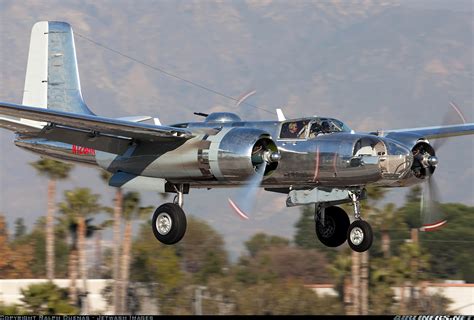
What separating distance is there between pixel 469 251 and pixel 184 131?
47.9 meters

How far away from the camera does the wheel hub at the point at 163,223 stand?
24875mm

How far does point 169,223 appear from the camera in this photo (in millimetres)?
24875

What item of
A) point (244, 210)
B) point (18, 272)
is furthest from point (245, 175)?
point (18, 272)

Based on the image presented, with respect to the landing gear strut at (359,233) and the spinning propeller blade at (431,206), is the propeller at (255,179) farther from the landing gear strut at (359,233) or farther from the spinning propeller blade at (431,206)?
the spinning propeller blade at (431,206)

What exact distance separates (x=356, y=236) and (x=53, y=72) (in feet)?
33.7

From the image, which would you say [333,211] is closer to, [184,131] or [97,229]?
[184,131]

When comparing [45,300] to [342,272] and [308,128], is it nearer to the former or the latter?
[342,272]

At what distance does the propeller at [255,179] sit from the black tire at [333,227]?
360 centimetres

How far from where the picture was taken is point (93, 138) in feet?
86.2

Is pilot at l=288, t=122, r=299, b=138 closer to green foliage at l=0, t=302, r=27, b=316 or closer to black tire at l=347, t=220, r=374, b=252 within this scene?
black tire at l=347, t=220, r=374, b=252

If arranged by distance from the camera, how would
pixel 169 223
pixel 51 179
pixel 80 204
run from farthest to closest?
pixel 80 204
pixel 51 179
pixel 169 223

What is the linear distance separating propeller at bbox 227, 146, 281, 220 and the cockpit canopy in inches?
44.2

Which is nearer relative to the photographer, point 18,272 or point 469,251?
point 18,272

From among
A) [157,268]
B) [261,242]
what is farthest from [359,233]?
[261,242]
